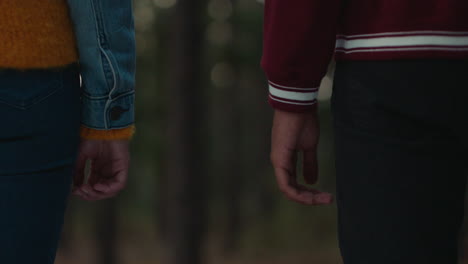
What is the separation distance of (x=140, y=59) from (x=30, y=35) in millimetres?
A: 18540

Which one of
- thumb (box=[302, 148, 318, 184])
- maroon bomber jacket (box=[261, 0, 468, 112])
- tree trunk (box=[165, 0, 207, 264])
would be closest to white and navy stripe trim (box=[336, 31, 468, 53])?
maroon bomber jacket (box=[261, 0, 468, 112])

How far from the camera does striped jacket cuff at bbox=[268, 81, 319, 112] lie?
2.00 meters

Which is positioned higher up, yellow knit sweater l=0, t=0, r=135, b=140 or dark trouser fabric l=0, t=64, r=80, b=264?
yellow knit sweater l=0, t=0, r=135, b=140

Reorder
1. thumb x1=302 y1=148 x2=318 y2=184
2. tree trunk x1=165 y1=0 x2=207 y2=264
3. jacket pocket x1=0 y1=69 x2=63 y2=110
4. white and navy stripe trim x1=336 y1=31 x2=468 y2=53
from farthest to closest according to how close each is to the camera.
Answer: tree trunk x1=165 y1=0 x2=207 y2=264 < thumb x1=302 y1=148 x2=318 y2=184 < jacket pocket x1=0 y1=69 x2=63 y2=110 < white and navy stripe trim x1=336 y1=31 x2=468 y2=53

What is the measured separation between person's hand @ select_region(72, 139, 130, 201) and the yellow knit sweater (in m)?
0.34

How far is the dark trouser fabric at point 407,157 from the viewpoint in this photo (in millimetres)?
1704

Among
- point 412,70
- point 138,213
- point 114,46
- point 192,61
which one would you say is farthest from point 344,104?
point 138,213

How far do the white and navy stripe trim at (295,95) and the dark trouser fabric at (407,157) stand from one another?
18 centimetres

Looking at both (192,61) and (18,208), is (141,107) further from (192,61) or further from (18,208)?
(18,208)

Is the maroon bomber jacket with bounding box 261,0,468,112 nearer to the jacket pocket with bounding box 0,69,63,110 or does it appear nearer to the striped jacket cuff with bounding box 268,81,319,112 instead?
the striped jacket cuff with bounding box 268,81,319,112

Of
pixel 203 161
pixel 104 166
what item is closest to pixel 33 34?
pixel 104 166

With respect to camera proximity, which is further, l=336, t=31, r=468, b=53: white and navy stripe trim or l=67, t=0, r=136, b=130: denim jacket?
l=67, t=0, r=136, b=130: denim jacket

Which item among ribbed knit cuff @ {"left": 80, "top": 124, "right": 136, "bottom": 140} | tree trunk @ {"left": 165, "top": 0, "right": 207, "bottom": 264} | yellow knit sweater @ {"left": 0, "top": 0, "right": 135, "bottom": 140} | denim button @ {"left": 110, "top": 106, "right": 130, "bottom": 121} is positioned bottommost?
tree trunk @ {"left": 165, "top": 0, "right": 207, "bottom": 264}

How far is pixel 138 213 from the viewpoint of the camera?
33469 millimetres
